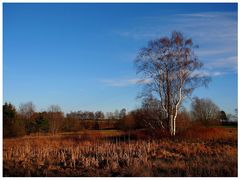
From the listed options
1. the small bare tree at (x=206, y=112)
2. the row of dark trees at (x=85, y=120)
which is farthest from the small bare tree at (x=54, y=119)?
the small bare tree at (x=206, y=112)

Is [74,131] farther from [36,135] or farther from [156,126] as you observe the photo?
[156,126]

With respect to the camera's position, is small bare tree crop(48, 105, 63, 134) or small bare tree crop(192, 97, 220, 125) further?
small bare tree crop(192, 97, 220, 125)

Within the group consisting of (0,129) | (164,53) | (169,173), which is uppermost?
(164,53)

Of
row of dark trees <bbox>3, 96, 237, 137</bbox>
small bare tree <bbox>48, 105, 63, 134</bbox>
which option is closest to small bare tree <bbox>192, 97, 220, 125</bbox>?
row of dark trees <bbox>3, 96, 237, 137</bbox>

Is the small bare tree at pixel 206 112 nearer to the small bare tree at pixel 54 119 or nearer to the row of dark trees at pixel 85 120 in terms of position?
the row of dark trees at pixel 85 120

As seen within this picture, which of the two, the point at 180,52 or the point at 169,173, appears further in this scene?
the point at 180,52

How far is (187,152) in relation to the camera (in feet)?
29.0

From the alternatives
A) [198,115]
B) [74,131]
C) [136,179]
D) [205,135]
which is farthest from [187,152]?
[198,115]

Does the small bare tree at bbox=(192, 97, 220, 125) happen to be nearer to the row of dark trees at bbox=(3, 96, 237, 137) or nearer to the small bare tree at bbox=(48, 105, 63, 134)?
the row of dark trees at bbox=(3, 96, 237, 137)

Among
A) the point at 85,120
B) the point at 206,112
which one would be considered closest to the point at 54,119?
the point at 85,120

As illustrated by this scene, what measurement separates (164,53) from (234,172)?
8.12 m

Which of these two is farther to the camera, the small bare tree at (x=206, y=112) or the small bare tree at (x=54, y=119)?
the small bare tree at (x=206, y=112)

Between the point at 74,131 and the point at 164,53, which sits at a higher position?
the point at 164,53

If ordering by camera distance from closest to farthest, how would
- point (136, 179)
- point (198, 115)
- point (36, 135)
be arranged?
point (136, 179) → point (36, 135) → point (198, 115)
